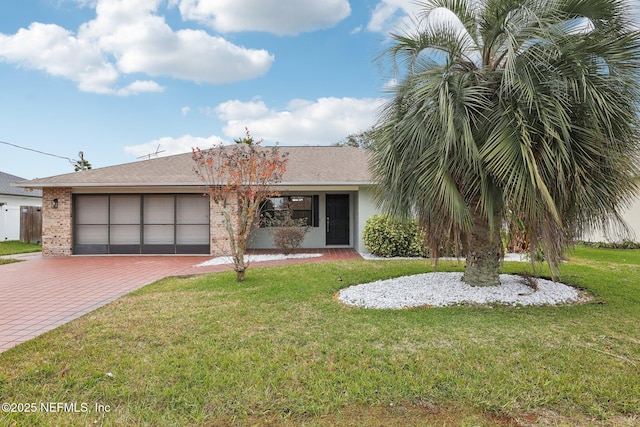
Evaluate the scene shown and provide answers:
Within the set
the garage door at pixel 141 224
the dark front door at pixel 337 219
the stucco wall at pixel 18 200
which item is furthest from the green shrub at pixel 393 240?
the stucco wall at pixel 18 200

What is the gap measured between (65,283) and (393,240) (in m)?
8.99

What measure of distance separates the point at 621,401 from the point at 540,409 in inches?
27.4

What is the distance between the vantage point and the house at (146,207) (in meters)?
12.5

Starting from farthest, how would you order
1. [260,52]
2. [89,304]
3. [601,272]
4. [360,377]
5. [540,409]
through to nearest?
[260,52], [601,272], [89,304], [360,377], [540,409]

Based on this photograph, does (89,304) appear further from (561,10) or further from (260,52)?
(260,52)

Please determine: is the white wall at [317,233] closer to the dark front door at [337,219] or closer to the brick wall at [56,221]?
the dark front door at [337,219]

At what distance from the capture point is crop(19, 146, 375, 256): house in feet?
40.9

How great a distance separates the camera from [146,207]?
13.2m

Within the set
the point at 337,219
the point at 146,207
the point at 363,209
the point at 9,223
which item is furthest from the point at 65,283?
the point at 9,223

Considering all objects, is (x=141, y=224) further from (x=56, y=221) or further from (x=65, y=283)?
(x=65, y=283)

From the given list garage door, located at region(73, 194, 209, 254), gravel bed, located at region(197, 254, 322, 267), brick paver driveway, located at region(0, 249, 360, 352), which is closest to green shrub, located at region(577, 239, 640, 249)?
brick paver driveway, located at region(0, 249, 360, 352)

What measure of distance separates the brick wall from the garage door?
383 mm

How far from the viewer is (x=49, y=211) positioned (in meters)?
12.7

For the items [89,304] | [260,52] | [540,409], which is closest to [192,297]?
[89,304]
